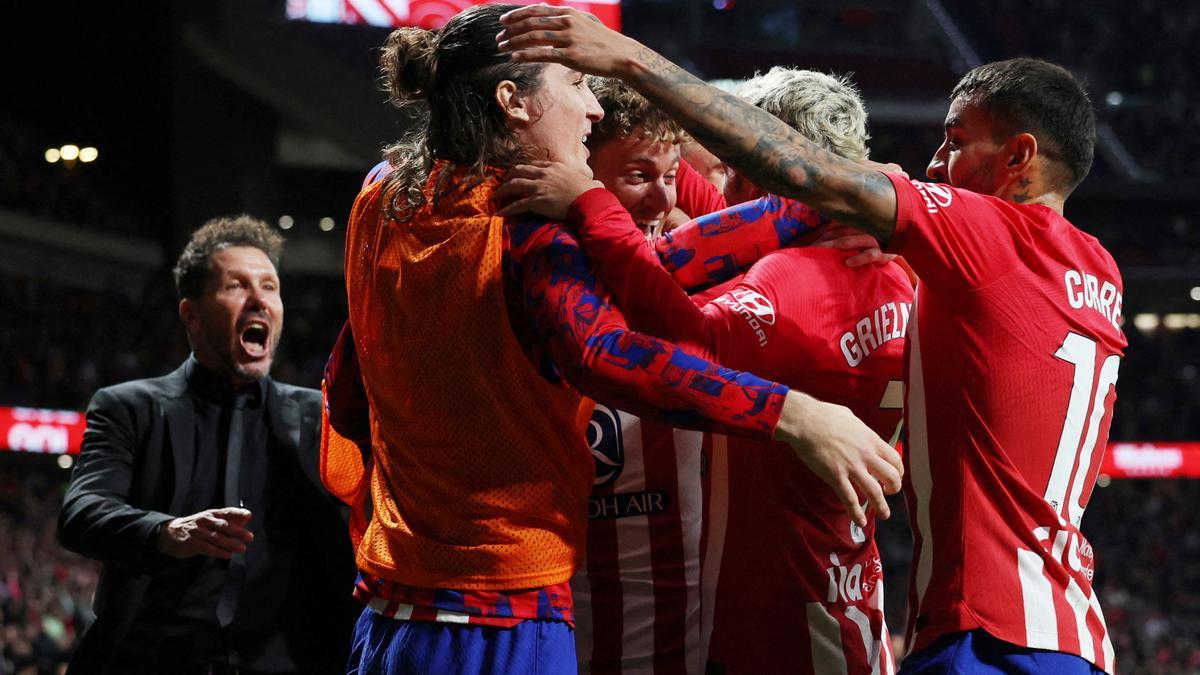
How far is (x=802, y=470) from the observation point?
8.11 ft

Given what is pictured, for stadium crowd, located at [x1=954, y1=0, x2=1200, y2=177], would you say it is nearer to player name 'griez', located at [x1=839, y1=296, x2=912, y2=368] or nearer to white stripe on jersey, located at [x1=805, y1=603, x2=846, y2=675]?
player name 'griez', located at [x1=839, y1=296, x2=912, y2=368]

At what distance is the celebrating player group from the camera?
1.91m

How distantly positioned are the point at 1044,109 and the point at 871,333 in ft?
1.77

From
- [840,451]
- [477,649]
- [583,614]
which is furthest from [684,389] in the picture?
[583,614]

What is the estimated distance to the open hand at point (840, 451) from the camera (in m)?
1.75

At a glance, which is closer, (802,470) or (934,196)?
(934,196)

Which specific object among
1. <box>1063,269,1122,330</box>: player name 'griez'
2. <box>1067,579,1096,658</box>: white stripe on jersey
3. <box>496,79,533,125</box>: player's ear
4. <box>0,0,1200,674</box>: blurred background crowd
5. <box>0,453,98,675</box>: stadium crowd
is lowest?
<box>0,453,98,675</box>: stadium crowd

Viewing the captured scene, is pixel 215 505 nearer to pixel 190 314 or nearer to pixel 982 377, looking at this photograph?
pixel 190 314

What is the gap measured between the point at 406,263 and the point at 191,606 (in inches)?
68.3

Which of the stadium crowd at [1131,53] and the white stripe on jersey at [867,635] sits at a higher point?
the stadium crowd at [1131,53]

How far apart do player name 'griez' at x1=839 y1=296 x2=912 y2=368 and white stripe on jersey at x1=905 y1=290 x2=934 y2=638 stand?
24cm

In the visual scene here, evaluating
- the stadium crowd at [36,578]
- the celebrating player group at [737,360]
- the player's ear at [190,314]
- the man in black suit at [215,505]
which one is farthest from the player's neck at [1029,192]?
the stadium crowd at [36,578]

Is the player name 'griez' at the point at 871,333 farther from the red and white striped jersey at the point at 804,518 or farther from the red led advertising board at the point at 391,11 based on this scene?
the red led advertising board at the point at 391,11

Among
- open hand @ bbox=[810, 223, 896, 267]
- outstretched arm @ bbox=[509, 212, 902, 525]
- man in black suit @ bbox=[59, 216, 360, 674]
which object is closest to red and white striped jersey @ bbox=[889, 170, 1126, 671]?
open hand @ bbox=[810, 223, 896, 267]
